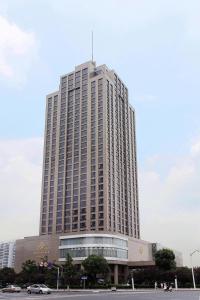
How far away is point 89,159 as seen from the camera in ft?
496

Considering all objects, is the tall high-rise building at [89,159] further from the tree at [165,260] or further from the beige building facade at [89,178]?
the tree at [165,260]

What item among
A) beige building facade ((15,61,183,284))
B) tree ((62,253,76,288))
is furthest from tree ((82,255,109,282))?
beige building facade ((15,61,183,284))

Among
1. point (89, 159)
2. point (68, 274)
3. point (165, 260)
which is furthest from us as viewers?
point (89, 159)

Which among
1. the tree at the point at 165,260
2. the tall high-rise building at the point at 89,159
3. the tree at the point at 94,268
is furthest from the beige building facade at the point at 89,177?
the tree at the point at 94,268

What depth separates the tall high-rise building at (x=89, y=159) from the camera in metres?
146

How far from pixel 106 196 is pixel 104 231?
54.7ft

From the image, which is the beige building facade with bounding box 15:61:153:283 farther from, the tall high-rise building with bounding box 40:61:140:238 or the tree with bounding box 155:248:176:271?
the tree with bounding box 155:248:176:271

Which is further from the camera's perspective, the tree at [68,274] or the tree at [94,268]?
the tree at [94,268]

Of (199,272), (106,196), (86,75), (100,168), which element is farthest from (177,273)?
(86,75)

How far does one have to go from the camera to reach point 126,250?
135m

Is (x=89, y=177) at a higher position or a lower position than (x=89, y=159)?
lower

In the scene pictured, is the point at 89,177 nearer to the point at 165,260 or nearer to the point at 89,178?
the point at 89,178

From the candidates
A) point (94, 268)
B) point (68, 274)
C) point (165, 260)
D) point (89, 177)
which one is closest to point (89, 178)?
point (89, 177)

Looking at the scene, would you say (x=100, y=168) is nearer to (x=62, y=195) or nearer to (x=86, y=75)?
(x=62, y=195)
